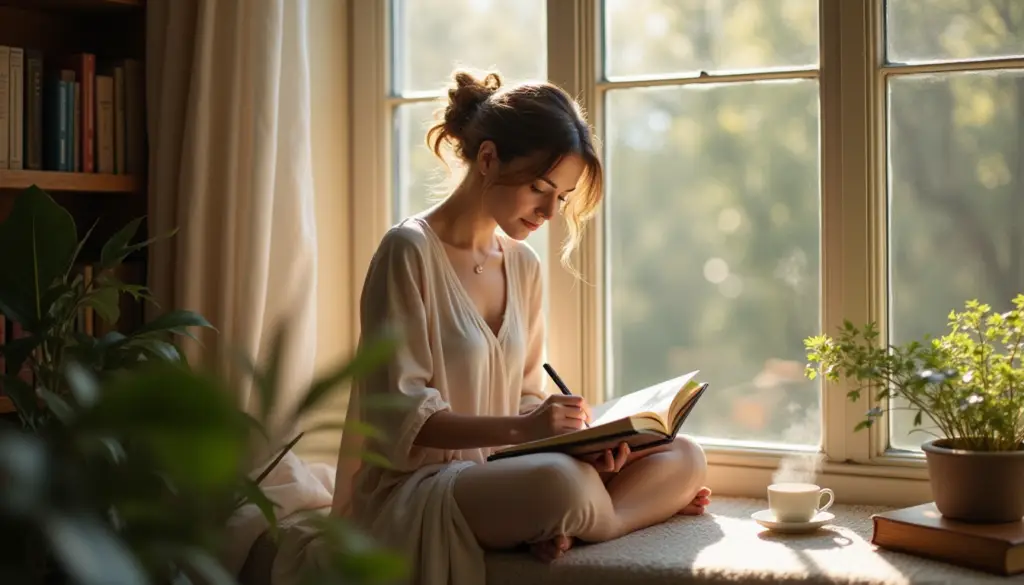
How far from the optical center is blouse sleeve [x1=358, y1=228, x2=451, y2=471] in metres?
1.96

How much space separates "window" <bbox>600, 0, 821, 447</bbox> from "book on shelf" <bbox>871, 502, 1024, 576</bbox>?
471mm

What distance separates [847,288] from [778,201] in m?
0.22

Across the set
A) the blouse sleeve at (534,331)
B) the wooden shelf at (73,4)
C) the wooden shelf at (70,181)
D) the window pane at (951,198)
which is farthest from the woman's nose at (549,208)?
the wooden shelf at (73,4)

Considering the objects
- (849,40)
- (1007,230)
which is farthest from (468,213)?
(1007,230)

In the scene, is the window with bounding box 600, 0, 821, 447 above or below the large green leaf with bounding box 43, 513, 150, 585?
above

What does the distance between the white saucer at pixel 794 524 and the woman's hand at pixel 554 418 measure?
1.16 feet

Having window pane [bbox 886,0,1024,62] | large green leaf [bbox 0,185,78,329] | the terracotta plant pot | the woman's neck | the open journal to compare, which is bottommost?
the terracotta plant pot

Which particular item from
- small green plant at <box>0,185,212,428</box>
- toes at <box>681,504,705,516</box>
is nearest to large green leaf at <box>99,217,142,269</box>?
small green plant at <box>0,185,212,428</box>

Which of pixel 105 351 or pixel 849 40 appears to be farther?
pixel 849 40

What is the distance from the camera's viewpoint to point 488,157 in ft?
6.84

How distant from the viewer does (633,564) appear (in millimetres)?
1840

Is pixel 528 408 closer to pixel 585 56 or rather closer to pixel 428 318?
pixel 428 318

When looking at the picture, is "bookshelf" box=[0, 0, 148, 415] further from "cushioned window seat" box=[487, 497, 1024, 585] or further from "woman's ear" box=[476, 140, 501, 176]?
"cushioned window seat" box=[487, 497, 1024, 585]

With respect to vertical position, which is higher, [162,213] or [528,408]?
[162,213]
